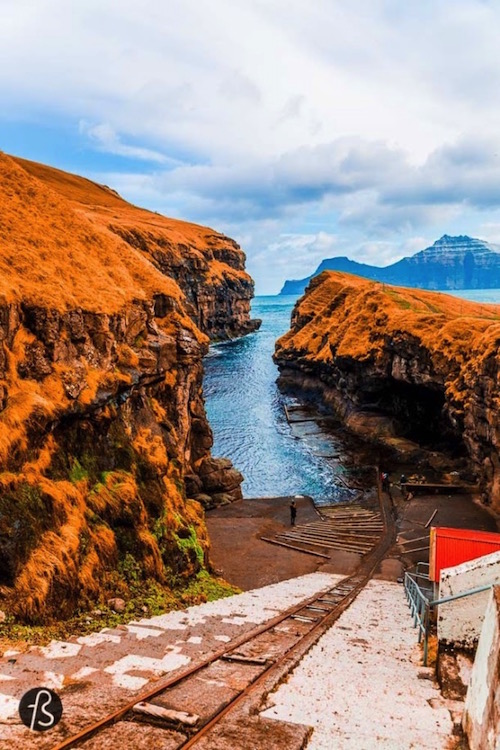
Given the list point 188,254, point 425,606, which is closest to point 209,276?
point 188,254

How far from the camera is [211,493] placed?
44844 mm

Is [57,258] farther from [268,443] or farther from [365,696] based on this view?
[268,443]

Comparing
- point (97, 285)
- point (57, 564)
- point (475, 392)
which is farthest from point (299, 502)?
point (57, 564)

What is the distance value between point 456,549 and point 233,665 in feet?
31.3

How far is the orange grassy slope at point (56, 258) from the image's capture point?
838 inches

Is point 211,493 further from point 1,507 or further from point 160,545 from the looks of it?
point 1,507

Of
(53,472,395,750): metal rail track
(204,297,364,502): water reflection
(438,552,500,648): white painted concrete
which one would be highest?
(438,552,500,648): white painted concrete

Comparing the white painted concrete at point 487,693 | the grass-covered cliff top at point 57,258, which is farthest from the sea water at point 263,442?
the white painted concrete at point 487,693

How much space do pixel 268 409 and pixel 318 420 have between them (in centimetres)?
1091

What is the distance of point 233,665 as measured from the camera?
12.1m

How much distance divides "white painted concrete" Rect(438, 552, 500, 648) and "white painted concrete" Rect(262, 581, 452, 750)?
4.09ft

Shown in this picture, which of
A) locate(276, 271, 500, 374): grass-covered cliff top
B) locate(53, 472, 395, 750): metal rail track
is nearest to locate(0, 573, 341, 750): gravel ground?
locate(53, 472, 395, 750): metal rail track

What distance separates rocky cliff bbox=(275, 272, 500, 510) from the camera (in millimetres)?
42438

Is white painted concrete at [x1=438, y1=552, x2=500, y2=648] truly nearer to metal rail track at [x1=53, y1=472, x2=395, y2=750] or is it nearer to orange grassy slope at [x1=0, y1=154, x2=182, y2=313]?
metal rail track at [x1=53, y1=472, x2=395, y2=750]
